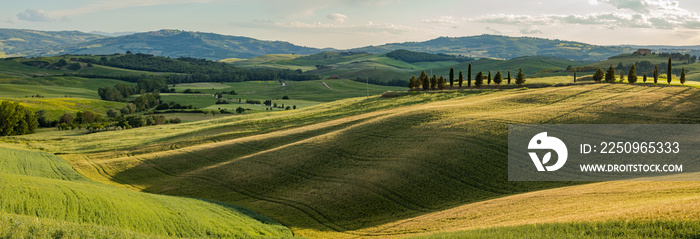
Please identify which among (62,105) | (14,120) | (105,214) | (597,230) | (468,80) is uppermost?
(468,80)

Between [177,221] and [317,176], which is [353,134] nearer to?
[317,176]

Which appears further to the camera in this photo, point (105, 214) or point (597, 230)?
point (105, 214)

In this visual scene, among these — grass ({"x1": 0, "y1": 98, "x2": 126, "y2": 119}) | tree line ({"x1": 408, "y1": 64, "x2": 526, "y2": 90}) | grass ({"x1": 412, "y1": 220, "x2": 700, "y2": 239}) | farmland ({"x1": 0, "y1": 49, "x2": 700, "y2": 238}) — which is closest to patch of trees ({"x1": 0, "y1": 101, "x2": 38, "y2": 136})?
grass ({"x1": 0, "y1": 98, "x2": 126, "y2": 119})

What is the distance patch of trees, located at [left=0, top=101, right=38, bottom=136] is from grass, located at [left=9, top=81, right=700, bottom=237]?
38.7 m

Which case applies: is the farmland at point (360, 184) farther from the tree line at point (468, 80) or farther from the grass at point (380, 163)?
the tree line at point (468, 80)

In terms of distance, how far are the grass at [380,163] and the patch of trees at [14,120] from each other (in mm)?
38687

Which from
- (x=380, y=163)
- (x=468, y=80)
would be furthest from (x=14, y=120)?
(x=468, y=80)

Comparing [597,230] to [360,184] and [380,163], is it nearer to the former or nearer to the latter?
[360,184]

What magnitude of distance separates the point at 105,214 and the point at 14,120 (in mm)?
110343

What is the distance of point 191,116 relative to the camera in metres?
149

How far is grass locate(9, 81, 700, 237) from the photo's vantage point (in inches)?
1532

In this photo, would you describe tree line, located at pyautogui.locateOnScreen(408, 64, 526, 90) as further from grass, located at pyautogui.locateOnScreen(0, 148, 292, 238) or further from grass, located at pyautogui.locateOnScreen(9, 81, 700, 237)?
grass, located at pyautogui.locateOnScreen(0, 148, 292, 238)

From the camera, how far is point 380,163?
5034 cm

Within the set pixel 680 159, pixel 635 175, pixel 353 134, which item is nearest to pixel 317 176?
pixel 353 134
